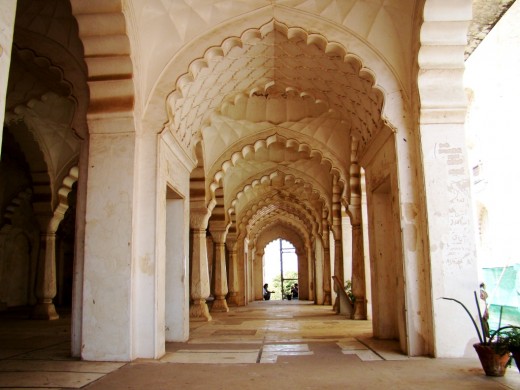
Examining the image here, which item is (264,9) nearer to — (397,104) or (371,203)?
(397,104)

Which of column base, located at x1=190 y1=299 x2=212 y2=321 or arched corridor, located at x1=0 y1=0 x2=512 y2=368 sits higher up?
arched corridor, located at x1=0 y1=0 x2=512 y2=368

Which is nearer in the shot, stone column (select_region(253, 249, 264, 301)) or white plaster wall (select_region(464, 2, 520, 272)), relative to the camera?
white plaster wall (select_region(464, 2, 520, 272))

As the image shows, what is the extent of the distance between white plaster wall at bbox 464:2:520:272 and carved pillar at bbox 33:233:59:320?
11388 millimetres

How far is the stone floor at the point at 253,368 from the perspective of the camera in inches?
181

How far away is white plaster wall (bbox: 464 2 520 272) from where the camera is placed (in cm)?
1135

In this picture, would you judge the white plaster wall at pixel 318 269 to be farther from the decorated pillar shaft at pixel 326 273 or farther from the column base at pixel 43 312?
the column base at pixel 43 312

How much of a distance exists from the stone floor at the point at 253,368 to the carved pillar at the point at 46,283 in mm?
4312

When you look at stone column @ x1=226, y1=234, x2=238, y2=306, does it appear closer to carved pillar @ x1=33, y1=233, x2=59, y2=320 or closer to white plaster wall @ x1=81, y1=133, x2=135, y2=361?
carved pillar @ x1=33, y1=233, x2=59, y2=320

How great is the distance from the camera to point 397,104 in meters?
6.66

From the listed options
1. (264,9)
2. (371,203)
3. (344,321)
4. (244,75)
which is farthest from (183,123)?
(344,321)

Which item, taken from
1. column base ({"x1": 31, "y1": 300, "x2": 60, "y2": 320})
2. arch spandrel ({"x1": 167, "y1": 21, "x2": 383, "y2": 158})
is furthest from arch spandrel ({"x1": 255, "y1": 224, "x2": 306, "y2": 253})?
arch spandrel ({"x1": 167, "y1": 21, "x2": 383, "y2": 158})

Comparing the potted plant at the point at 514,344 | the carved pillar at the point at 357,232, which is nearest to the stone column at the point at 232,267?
the carved pillar at the point at 357,232

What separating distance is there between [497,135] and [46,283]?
12306mm

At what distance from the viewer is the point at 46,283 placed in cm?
1259
